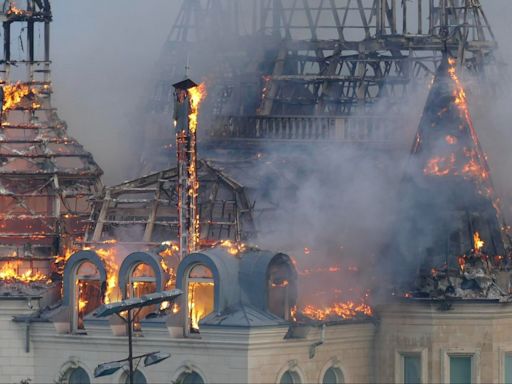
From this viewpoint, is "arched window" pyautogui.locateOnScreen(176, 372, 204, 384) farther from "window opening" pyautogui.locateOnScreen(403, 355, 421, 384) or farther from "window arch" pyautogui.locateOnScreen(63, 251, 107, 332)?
"window opening" pyautogui.locateOnScreen(403, 355, 421, 384)

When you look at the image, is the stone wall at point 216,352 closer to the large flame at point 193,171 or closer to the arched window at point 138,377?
the arched window at point 138,377

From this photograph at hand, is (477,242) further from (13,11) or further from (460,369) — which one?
(13,11)

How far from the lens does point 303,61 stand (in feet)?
414

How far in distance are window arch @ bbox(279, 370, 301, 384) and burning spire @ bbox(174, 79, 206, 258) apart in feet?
23.3

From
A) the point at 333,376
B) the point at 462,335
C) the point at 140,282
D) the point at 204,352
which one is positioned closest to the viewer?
the point at 204,352

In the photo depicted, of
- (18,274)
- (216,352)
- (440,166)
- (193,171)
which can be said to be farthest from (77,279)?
(440,166)

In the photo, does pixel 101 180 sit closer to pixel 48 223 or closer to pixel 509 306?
pixel 48 223

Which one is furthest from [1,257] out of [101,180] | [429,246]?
[429,246]

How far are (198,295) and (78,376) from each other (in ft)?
22.1

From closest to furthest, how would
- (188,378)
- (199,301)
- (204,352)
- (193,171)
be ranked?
(204,352) < (188,378) < (199,301) < (193,171)

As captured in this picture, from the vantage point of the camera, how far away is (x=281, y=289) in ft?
336

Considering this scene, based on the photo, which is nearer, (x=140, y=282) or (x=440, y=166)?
(x=140, y=282)

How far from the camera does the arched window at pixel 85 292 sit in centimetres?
10506

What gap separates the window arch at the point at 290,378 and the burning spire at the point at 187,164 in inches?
279
